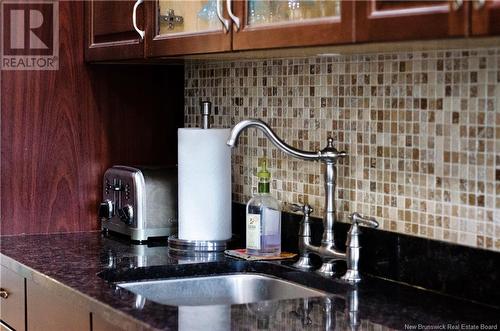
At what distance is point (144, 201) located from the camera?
2.85 m

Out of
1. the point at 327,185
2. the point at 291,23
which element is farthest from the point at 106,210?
the point at 291,23

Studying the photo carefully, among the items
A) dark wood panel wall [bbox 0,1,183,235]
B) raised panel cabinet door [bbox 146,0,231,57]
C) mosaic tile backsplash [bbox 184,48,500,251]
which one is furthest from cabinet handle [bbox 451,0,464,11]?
dark wood panel wall [bbox 0,1,183,235]

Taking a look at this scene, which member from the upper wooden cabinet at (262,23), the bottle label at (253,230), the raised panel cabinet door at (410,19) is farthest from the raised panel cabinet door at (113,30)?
the raised panel cabinet door at (410,19)

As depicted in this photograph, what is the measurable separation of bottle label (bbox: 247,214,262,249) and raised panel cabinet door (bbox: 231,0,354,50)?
1.78ft

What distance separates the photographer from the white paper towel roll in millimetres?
2672

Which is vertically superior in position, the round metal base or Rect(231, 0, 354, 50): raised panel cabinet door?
Rect(231, 0, 354, 50): raised panel cabinet door

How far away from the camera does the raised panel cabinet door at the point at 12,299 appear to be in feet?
8.42

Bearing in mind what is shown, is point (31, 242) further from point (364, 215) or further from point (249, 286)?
point (364, 215)

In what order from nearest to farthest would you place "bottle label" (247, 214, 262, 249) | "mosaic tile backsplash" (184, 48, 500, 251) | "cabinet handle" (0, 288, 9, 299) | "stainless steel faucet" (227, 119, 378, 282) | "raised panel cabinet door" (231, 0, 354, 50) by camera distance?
"raised panel cabinet door" (231, 0, 354, 50) < "mosaic tile backsplash" (184, 48, 500, 251) < "stainless steel faucet" (227, 119, 378, 282) < "bottle label" (247, 214, 262, 249) < "cabinet handle" (0, 288, 9, 299)

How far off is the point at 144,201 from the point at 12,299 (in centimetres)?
48

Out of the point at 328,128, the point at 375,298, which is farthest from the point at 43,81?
the point at 375,298

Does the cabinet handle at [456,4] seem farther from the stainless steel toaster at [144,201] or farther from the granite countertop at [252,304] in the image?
the stainless steel toaster at [144,201]

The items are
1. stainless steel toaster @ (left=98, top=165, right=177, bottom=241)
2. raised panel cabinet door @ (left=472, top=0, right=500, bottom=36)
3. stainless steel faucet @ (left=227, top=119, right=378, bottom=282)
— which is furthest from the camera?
stainless steel toaster @ (left=98, top=165, right=177, bottom=241)

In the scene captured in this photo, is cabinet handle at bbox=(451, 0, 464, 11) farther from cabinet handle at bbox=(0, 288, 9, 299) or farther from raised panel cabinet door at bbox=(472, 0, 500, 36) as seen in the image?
cabinet handle at bbox=(0, 288, 9, 299)
